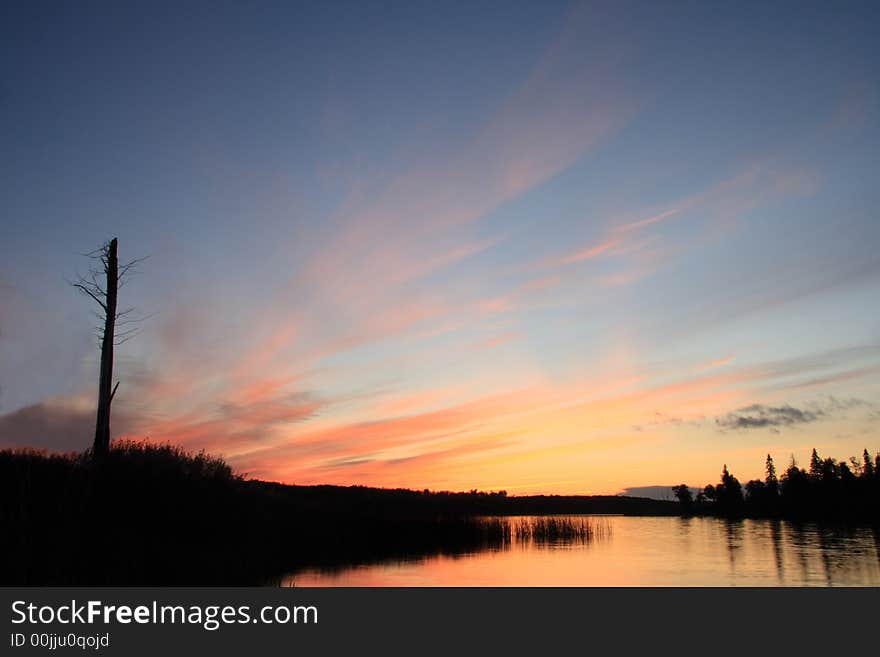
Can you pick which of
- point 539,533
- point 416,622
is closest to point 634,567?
point 539,533

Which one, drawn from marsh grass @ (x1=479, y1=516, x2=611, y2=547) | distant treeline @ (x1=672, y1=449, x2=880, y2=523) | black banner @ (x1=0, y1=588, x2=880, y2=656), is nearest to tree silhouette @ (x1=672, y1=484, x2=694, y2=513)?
distant treeline @ (x1=672, y1=449, x2=880, y2=523)

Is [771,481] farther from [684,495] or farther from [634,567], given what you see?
[634,567]

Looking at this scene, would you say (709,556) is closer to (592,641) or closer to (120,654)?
(592,641)

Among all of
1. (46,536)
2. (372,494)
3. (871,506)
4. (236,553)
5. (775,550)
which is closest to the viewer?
(46,536)

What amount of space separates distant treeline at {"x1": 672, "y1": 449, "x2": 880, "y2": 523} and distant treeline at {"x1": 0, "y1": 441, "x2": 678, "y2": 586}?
238ft

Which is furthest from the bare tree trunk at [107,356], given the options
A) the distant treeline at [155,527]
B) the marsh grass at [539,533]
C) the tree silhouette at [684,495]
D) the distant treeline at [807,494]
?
the tree silhouette at [684,495]

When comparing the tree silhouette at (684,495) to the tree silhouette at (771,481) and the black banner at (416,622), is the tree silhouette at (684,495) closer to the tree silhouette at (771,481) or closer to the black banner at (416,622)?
the tree silhouette at (771,481)

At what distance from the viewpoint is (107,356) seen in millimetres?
23594

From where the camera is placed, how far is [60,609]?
39.9 feet

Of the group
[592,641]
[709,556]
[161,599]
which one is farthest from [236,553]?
[709,556]

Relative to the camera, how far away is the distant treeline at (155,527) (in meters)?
14.8

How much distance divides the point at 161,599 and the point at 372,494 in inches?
1599

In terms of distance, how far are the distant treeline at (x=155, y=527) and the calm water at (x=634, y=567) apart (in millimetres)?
2953

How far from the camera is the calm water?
25.8 metres
